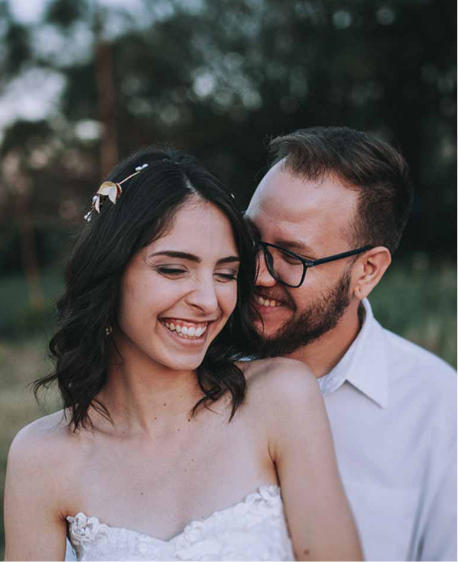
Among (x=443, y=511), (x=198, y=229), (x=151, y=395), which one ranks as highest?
(x=198, y=229)

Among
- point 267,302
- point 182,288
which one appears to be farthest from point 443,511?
→ point 182,288

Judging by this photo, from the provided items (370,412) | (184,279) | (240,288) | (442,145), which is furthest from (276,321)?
(442,145)

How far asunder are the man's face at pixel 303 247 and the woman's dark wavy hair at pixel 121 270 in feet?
0.63

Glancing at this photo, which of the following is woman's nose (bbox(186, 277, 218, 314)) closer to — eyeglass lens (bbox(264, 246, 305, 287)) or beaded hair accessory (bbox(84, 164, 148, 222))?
beaded hair accessory (bbox(84, 164, 148, 222))

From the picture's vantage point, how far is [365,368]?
2768mm

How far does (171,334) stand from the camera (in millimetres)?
2338

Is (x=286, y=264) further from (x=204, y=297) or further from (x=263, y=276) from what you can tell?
(x=204, y=297)

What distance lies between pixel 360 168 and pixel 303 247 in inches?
18.1

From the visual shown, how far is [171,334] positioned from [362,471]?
1.02 metres

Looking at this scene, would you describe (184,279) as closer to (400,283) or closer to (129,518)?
(129,518)

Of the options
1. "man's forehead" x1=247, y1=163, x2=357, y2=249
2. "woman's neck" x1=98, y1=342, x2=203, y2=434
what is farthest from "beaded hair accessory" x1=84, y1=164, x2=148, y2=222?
"man's forehead" x1=247, y1=163, x2=357, y2=249

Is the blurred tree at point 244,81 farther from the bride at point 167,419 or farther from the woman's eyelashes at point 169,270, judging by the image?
the woman's eyelashes at point 169,270

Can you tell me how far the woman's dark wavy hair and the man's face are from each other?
192 mm

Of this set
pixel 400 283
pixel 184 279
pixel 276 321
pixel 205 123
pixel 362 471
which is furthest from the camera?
pixel 205 123
